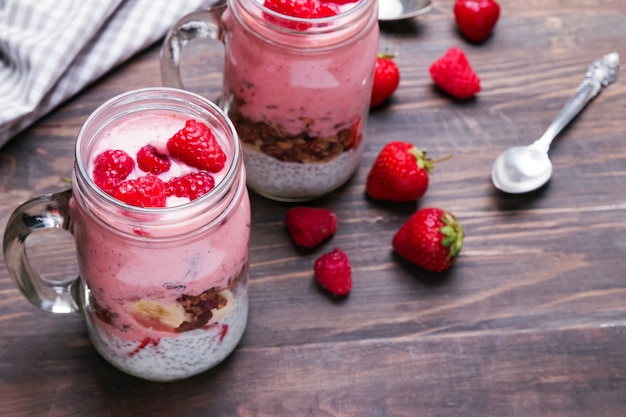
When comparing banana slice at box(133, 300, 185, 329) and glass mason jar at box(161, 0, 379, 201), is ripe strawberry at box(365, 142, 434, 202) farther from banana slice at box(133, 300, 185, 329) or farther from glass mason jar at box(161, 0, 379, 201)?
banana slice at box(133, 300, 185, 329)

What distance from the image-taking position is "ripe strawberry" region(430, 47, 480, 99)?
4.52 ft

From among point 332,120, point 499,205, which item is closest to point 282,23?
point 332,120

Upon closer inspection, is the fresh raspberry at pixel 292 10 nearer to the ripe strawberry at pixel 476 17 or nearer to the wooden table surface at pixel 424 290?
the wooden table surface at pixel 424 290

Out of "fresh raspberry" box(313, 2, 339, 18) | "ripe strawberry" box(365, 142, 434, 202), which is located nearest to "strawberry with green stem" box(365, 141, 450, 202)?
"ripe strawberry" box(365, 142, 434, 202)

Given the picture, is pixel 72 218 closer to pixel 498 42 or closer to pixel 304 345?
pixel 304 345

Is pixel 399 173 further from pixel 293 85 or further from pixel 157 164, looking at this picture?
pixel 157 164

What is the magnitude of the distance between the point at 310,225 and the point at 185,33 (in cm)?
29

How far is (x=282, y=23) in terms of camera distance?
1.05m

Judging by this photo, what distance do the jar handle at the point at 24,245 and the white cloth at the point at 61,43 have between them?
11.1 inches

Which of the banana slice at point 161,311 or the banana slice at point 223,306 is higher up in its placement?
the banana slice at point 161,311

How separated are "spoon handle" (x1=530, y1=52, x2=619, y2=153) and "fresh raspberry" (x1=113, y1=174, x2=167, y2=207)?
0.64 metres

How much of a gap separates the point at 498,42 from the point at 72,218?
0.78 meters

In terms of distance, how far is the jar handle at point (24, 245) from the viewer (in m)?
Result: 0.96

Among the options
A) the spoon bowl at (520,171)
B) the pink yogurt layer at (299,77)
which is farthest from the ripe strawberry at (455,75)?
the pink yogurt layer at (299,77)
